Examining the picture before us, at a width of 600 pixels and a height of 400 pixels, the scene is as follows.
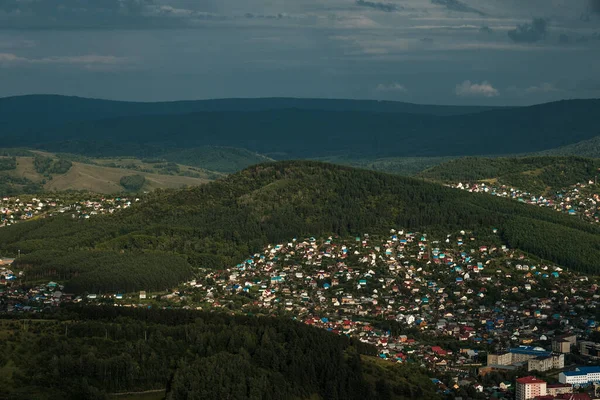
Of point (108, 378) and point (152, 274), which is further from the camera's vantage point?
point (152, 274)

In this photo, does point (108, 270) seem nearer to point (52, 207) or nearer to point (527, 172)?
point (52, 207)

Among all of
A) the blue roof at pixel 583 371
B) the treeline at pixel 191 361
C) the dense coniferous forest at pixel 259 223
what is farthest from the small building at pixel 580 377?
the dense coniferous forest at pixel 259 223

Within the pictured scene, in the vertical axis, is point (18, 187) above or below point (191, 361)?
below

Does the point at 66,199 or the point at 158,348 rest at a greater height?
the point at 158,348


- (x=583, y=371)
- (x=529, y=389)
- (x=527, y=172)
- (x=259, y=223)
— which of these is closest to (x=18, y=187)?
(x=527, y=172)

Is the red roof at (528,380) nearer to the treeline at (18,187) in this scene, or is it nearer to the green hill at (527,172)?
the green hill at (527,172)

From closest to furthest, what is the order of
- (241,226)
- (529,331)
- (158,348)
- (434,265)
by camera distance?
(158,348) → (529,331) → (434,265) → (241,226)

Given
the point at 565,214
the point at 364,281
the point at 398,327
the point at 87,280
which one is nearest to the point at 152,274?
the point at 87,280

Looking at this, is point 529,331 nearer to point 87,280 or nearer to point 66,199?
point 87,280
